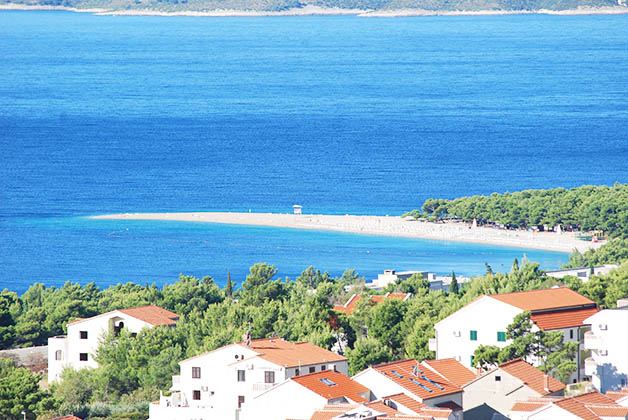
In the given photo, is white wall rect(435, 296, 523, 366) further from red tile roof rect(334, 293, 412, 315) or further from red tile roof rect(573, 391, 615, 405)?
red tile roof rect(573, 391, 615, 405)

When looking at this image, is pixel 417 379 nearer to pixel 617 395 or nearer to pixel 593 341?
pixel 617 395

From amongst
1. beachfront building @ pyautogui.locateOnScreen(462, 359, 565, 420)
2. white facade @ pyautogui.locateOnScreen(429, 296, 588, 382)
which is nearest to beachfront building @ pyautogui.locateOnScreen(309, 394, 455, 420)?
beachfront building @ pyautogui.locateOnScreen(462, 359, 565, 420)

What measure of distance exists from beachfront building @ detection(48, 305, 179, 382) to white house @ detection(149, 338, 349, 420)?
953 centimetres

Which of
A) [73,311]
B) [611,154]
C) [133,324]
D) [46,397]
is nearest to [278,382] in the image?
[46,397]

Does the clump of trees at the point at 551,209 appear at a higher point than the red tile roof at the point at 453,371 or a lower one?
higher

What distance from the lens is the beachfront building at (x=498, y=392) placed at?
37.8 m

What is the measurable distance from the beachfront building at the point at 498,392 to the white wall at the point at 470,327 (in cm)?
540

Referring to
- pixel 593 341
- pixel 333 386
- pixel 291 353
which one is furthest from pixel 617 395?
pixel 291 353

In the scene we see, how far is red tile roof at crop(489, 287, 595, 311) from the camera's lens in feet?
146

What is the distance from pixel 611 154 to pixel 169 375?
12773 cm

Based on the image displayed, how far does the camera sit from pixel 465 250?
106062mm

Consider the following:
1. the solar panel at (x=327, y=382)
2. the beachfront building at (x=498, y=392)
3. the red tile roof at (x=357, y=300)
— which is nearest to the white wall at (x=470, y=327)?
the beachfront building at (x=498, y=392)

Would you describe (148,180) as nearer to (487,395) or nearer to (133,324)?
(133,324)

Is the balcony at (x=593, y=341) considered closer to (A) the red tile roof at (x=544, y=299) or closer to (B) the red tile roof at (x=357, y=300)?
(A) the red tile roof at (x=544, y=299)
